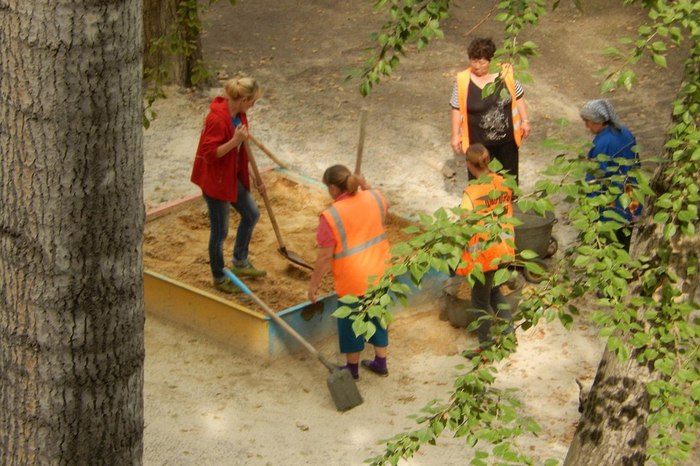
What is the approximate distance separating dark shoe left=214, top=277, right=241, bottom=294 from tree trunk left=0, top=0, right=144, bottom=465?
16.2 feet

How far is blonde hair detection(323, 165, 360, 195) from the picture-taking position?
6.24m

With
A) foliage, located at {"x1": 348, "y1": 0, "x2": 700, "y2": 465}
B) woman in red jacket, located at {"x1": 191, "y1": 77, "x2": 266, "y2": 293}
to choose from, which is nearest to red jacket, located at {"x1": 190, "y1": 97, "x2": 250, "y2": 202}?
woman in red jacket, located at {"x1": 191, "y1": 77, "x2": 266, "y2": 293}

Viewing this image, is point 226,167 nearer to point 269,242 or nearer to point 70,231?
point 269,242

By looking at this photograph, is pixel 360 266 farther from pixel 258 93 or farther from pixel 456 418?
pixel 456 418

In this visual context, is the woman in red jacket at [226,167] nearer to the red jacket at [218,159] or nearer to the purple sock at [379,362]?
the red jacket at [218,159]

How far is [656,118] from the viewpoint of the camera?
35.1 feet

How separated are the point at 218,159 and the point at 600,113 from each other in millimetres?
2580

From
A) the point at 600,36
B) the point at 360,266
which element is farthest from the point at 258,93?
the point at 600,36

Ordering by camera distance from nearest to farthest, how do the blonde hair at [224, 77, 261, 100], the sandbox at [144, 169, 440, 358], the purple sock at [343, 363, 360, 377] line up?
→ the blonde hair at [224, 77, 261, 100] < the purple sock at [343, 363, 360, 377] < the sandbox at [144, 169, 440, 358]

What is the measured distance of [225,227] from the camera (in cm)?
727

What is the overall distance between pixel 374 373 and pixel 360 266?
3.17 ft

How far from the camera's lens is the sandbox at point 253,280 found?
23.1ft

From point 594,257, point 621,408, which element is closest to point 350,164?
point 621,408

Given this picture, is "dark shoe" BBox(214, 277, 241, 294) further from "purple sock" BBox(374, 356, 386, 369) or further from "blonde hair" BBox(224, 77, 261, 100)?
"blonde hair" BBox(224, 77, 261, 100)
